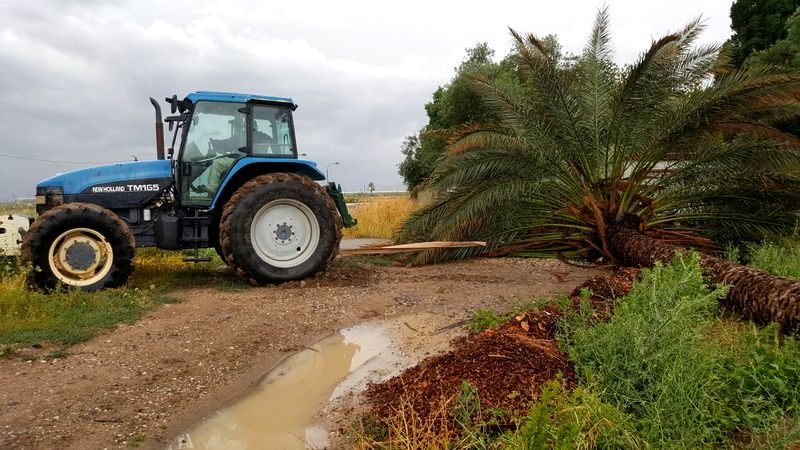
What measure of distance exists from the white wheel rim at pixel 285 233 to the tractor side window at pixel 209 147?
2.55 ft

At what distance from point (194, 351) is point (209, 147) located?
140 inches

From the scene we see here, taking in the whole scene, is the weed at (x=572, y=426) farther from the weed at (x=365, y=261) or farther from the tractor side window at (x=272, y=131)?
the weed at (x=365, y=261)

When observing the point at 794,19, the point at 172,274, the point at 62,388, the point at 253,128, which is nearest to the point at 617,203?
the point at 253,128

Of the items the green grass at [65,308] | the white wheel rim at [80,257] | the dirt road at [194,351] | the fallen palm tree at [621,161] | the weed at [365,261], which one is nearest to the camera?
the dirt road at [194,351]

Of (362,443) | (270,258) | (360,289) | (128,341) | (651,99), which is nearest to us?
(362,443)

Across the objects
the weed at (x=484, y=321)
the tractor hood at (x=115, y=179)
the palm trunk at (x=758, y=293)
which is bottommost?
the weed at (x=484, y=321)

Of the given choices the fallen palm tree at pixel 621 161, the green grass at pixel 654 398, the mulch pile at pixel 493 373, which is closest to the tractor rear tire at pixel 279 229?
the fallen palm tree at pixel 621 161

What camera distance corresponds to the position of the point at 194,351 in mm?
4691

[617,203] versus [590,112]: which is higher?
[590,112]

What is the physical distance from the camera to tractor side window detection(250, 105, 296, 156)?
25.0 feet

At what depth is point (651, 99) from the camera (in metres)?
8.19

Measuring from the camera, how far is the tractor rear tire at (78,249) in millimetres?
6262

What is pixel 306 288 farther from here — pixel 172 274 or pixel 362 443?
pixel 362 443

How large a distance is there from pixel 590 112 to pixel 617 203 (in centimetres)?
148
